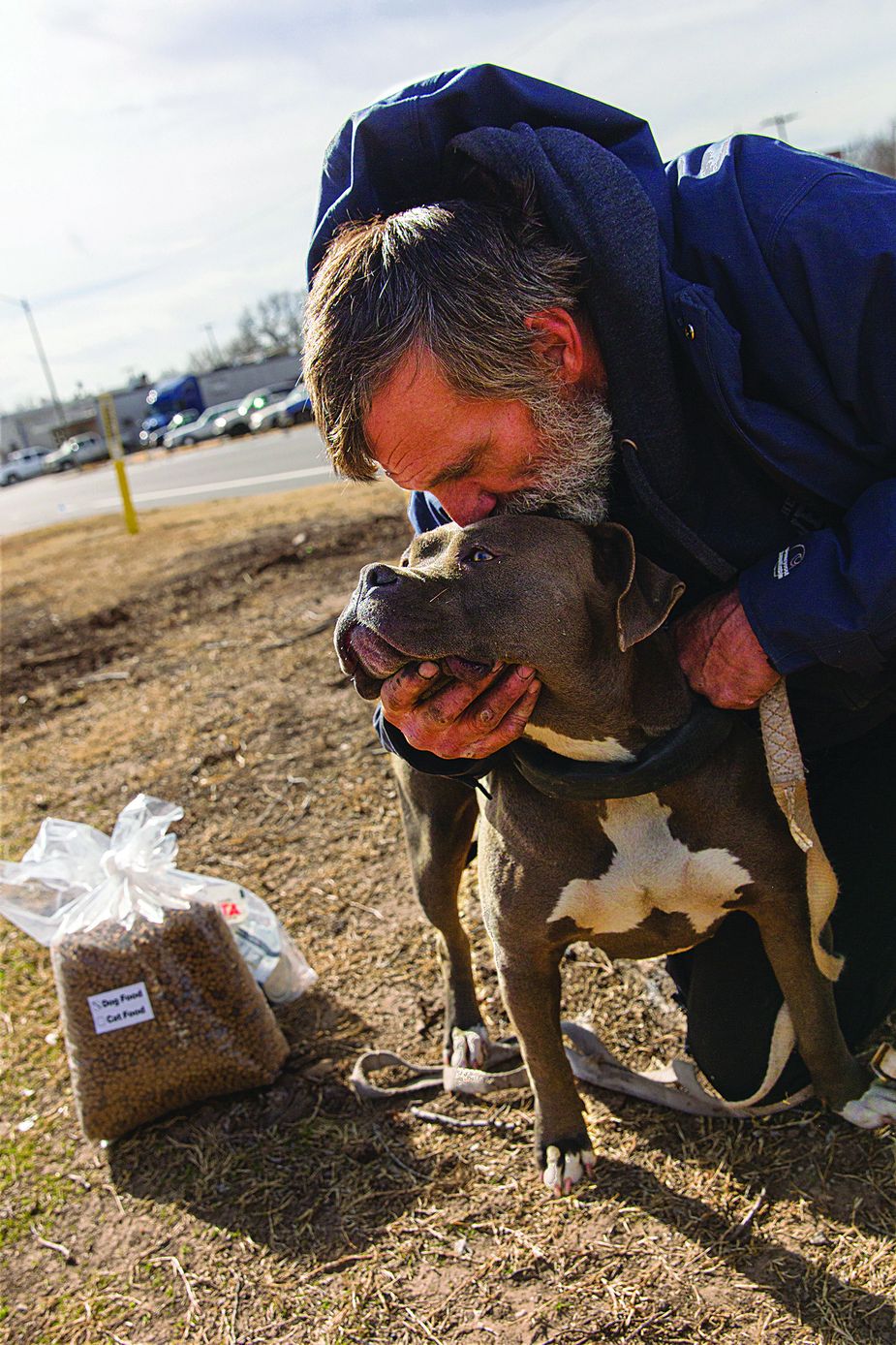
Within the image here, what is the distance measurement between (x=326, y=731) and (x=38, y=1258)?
104 inches

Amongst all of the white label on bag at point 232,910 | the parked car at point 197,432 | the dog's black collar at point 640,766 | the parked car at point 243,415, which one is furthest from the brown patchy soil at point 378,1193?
the parked car at point 197,432

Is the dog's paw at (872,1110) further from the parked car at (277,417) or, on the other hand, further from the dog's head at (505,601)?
the parked car at (277,417)

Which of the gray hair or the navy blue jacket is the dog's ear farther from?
the gray hair

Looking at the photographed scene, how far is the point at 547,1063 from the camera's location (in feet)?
8.07

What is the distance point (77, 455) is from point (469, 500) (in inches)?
2230

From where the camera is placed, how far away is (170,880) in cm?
Answer: 305

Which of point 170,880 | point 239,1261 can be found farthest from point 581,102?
point 239,1261

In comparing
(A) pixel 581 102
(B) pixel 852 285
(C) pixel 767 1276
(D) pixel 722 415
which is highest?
(A) pixel 581 102

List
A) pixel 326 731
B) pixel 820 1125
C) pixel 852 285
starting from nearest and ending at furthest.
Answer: pixel 852 285 < pixel 820 1125 < pixel 326 731

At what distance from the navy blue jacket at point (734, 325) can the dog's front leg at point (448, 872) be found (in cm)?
86

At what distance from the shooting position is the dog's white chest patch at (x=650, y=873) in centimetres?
227

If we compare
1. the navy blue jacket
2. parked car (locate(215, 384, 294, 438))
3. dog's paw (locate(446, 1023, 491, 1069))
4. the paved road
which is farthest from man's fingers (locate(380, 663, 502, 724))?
parked car (locate(215, 384, 294, 438))

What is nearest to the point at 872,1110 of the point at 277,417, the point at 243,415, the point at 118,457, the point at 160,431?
the point at 118,457

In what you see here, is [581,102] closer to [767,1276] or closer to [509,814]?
[509,814]
